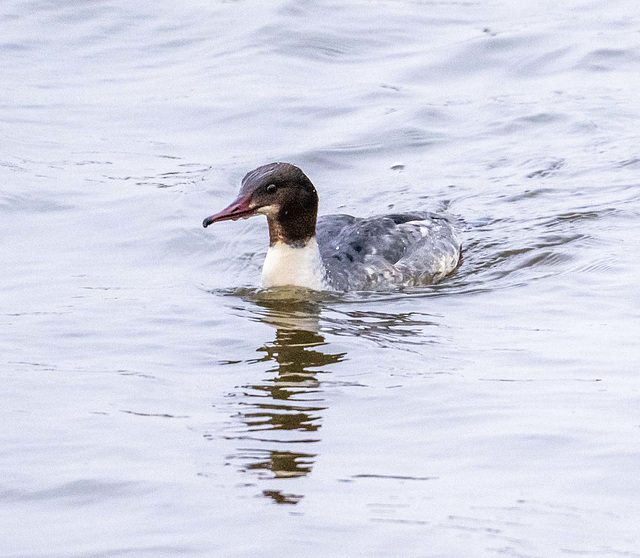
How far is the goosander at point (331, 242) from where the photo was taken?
8828 millimetres

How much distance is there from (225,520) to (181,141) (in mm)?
8497

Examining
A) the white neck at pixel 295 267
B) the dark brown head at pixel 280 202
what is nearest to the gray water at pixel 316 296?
the white neck at pixel 295 267

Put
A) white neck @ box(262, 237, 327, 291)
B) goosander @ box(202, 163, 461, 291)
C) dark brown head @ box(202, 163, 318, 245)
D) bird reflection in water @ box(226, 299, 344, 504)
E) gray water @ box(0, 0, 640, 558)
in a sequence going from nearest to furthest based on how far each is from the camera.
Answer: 1. gray water @ box(0, 0, 640, 558)
2. bird reflection in water @ box(226, 299, 344, 504)
3. dark brown head @ box(202, 163, 318, 245)
4. goosander @ box(202, 163, 461, 291)
5. white neck @ box(262, 237, 327, 291)

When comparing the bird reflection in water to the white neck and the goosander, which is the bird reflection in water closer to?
the white neck

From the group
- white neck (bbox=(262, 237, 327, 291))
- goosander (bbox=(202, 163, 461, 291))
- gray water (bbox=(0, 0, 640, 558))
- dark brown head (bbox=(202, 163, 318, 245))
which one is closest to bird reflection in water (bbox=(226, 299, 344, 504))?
gray water (bbox=(0, 0, 640, 558))

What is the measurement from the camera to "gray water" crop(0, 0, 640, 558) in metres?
5.21

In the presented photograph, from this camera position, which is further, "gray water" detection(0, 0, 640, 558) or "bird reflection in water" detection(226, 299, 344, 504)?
"bird reflection in water" detection(226, 299, 344, 504)

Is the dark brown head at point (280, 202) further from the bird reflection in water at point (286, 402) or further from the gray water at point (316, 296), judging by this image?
the bird reflection in water at point (286, 402)

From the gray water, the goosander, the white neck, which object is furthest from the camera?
the white neck

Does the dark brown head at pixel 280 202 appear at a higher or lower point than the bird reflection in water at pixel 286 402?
higher

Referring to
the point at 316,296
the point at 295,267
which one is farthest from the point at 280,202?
the point at 316,296

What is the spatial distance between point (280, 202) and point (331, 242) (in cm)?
98

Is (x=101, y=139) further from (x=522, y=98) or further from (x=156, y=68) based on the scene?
(x=522, y=98)

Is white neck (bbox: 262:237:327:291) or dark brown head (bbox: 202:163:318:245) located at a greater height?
dark brown head (bbox: 202:163:318:245)
